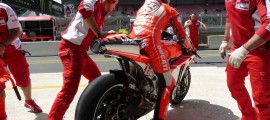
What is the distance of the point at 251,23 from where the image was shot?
2703mm

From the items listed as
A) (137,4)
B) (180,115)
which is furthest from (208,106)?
(137,4)

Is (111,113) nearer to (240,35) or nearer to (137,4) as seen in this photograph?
(240,35)

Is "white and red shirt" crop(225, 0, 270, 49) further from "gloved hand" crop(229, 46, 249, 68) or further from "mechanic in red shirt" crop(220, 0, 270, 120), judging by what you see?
"gloved hand" crop(229, 46, 249, 68)

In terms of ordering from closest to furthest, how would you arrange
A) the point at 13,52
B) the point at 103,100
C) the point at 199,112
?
the point at 103,100 < the point at 13,52 < the point at 199,112

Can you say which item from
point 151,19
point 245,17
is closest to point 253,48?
point 245,17

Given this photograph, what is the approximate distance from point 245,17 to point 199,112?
1.77m

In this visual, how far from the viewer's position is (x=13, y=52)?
3902 mm

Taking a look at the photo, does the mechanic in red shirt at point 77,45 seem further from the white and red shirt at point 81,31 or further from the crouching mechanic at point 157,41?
the crouching mechanic at point 157,41

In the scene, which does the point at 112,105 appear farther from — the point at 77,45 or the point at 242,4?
the point at 242,4

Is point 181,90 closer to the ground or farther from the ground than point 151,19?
closer to the ground

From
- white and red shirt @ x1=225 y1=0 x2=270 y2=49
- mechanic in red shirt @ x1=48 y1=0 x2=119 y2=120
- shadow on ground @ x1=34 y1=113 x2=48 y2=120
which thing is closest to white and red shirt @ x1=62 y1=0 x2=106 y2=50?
mechanic in red shirt @ x1=48 y1=0 x2=119 y2=120

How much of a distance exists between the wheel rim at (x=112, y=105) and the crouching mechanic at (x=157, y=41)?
0.44 m

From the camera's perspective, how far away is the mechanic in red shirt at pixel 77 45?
313 cm

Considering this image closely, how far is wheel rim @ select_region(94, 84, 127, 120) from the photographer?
2776 millimetres
